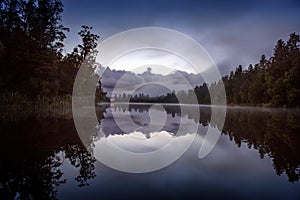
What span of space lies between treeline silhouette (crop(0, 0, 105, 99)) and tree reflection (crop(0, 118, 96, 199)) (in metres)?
15.3

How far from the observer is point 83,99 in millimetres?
38094

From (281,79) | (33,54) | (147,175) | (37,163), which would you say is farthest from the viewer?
(281,79)

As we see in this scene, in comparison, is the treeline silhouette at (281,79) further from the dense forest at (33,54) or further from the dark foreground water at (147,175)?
the dark foreground water at (147,175)

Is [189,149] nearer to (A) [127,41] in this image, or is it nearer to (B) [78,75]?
(A) [127,41]

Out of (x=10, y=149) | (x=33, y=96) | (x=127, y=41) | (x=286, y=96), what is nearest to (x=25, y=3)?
(x=33, y=96)

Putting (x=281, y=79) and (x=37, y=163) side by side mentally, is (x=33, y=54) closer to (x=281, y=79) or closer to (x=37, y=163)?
(x=37, y=163)

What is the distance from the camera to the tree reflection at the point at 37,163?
4703 millimetres

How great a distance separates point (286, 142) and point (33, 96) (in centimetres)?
2418

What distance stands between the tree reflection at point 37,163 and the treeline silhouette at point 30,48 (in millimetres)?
15330

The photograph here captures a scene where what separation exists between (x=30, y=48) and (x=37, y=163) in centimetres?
2356

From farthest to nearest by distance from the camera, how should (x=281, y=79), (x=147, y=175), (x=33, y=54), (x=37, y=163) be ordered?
(x=281, y=79)
(x=33, y=54)
(x=37, y=163)
(x=147, y=175)

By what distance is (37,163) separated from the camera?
645 cm

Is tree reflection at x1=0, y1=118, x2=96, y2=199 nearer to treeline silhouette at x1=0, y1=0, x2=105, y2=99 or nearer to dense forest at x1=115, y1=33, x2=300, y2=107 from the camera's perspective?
treeline silhouette at x1=0, y1=0, x2=105, y2=99

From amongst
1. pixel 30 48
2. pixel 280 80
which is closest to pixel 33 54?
pixel 30 48
